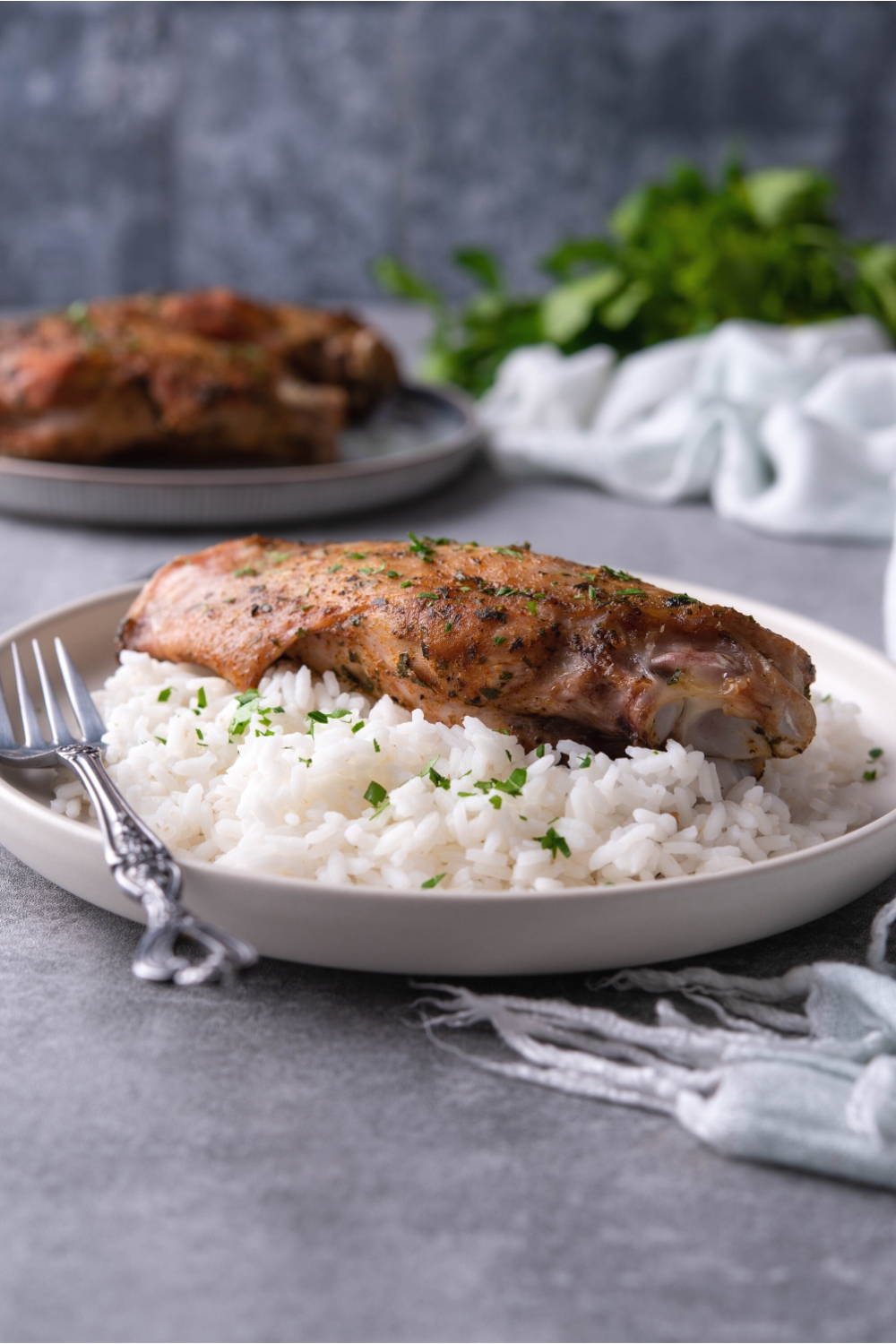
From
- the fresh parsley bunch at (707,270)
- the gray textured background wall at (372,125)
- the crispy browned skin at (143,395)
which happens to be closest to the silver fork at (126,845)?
the crispy browned skin at (143,395)

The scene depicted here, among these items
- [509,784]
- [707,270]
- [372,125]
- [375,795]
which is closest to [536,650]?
[509,784]

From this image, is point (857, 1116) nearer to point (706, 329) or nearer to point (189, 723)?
point (189, 723)

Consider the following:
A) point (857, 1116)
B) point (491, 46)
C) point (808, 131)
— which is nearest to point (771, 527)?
point (857, 1116)

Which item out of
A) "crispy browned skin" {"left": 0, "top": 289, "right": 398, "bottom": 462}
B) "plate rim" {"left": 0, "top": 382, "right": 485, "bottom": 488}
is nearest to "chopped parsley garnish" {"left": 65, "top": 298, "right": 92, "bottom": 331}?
"crispy browned skin" {"left": 0, "top": 289, "right": 398, "bottom": 462}

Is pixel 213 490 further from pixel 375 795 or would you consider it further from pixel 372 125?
pixel 372 125

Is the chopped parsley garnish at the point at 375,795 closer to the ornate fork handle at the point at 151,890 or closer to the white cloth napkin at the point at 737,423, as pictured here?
the ornate fork handle at the point at 151,890
